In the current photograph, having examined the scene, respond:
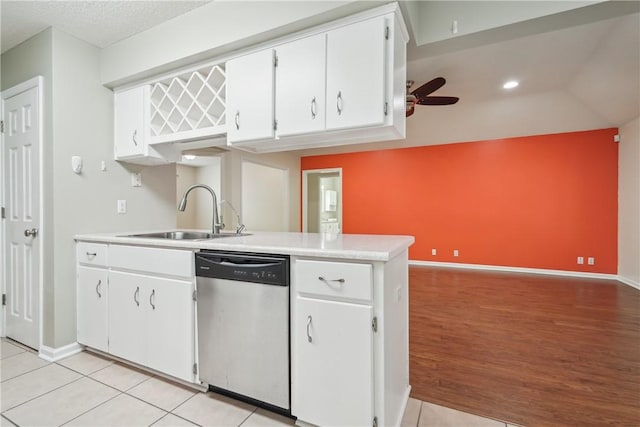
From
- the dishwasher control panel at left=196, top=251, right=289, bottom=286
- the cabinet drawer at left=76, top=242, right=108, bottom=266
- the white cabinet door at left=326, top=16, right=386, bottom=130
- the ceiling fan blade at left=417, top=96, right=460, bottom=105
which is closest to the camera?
the dishwasher control panel at left=196, top=251, right=289, bottom=286

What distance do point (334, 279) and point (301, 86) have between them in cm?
119

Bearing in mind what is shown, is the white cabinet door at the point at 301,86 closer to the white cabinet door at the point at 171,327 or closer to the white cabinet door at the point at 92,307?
the white cabinet door at the point at 171,327

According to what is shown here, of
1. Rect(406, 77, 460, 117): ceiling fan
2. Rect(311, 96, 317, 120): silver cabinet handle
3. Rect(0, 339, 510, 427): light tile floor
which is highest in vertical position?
Rect(406, 77, 460, 117): ceiling fan

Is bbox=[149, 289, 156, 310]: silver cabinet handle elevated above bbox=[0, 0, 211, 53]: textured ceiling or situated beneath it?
situated beneath

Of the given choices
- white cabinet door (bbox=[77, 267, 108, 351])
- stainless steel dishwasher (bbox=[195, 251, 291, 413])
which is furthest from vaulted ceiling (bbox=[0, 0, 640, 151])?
white cabinet door (bbox=[77, 267, 108, 351])

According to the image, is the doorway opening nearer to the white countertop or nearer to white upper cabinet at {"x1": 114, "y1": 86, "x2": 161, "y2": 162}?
white upper cabinet at {"x1": 114, "y1": 86, "x2": 161, "y2": 162}

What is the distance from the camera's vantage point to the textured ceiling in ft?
6.44

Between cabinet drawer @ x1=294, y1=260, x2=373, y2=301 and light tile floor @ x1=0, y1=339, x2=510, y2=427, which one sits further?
light tile floor @ x1=0, y1=339, x2=510, y2=427

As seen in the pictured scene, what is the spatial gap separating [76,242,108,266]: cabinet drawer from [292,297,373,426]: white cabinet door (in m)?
1.58

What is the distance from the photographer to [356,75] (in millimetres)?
1638

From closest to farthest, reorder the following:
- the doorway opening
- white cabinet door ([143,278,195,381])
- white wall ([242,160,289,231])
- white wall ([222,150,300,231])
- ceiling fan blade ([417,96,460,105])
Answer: white cabinet door ([143,278,195,381]) < ceiling fan blade ([417,96,460,105]) < white wall ([222,150,300,231]) < white wall ([242,160,289,231]) < the doorway opening

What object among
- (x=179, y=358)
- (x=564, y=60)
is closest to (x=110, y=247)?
(x=179, y=358)

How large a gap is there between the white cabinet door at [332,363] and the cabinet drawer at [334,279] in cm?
5

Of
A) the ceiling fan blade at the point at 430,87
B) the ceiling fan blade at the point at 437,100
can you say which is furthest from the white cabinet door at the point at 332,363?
the ceiling fan blade at the point at 437,100
